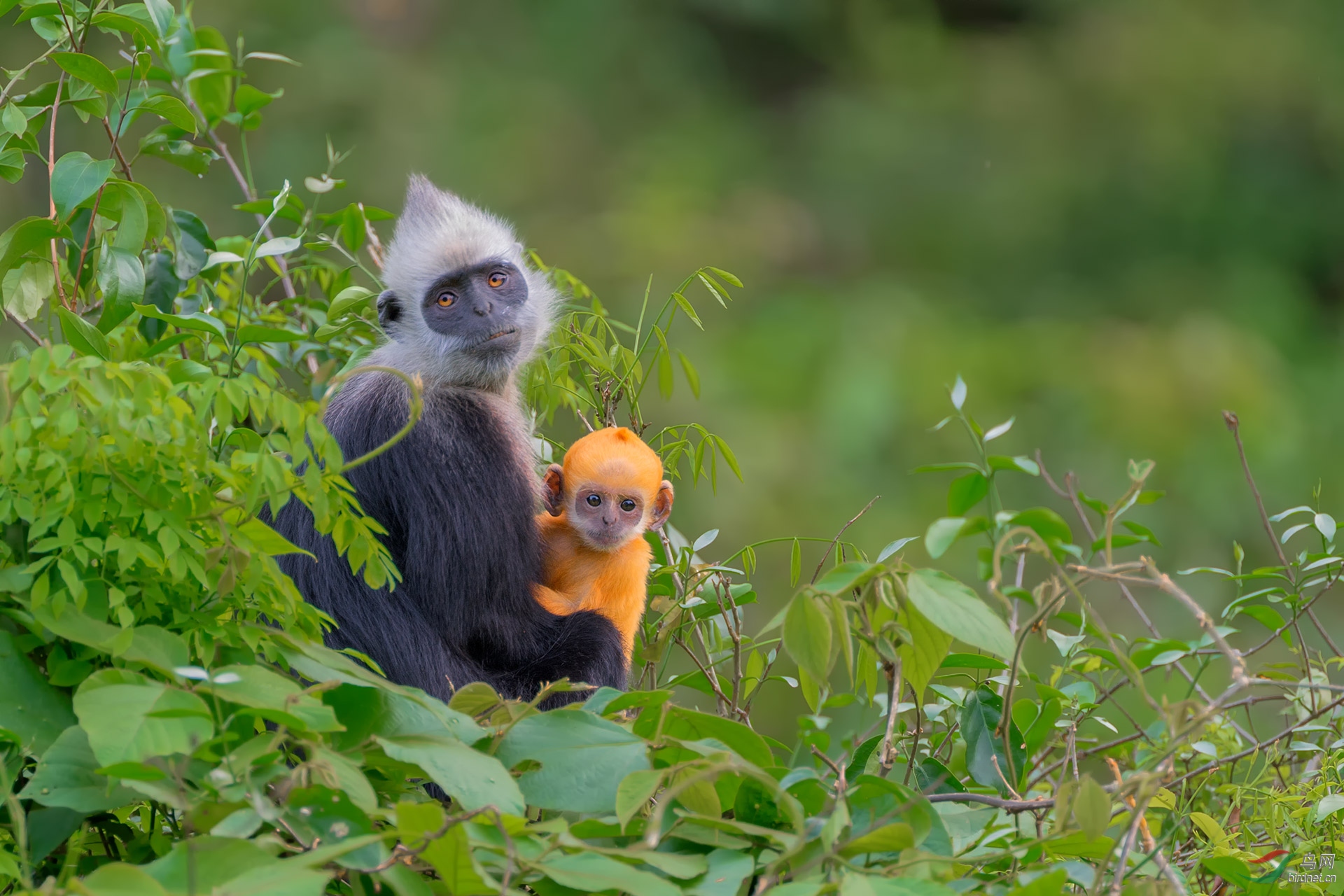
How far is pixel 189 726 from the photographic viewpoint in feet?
3.53

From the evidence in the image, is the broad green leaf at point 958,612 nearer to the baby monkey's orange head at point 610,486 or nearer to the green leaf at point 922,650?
the green leaf at point 922,650

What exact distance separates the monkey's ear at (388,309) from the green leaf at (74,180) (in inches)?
40.7

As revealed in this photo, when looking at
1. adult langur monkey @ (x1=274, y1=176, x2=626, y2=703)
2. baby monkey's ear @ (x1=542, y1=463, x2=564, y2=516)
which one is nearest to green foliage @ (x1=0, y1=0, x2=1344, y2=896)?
adult langur monkey @ (x1=274, y1=176, x2=626, y2=703)

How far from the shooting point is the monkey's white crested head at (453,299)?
2799 mm

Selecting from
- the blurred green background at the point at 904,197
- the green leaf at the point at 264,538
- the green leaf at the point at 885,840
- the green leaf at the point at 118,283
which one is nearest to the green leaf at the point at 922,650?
the green leaf at the point at 885,840

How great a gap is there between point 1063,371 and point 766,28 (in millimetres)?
4058

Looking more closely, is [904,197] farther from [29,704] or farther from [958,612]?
[29,704]

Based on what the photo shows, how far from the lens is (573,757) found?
128 cm

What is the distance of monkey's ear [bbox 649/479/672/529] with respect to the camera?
270cm

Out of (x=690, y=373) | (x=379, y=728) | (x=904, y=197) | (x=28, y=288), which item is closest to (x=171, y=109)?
(x=28, y=288)

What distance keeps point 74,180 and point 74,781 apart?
3.23 ft

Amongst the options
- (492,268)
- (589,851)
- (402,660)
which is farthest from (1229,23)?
(589,851)

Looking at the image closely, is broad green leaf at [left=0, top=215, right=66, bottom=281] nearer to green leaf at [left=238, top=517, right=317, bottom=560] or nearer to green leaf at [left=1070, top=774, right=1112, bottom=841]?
green leaf at [left=238, top=517, right=317, bottom=560]

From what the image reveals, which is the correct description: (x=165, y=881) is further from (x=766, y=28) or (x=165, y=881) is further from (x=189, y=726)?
(x=766, y=28)
